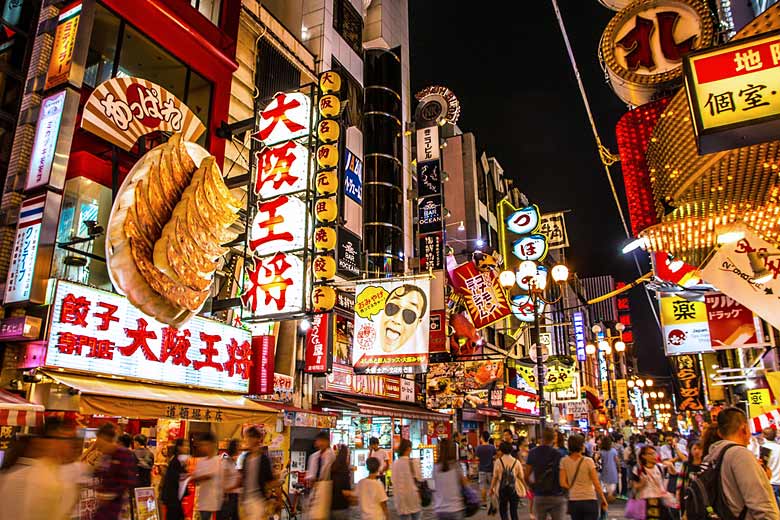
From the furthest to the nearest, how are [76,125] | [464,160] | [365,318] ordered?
[464,160] < [365,318] < [76,125]

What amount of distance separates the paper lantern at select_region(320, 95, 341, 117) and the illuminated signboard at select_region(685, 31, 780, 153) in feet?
37.3

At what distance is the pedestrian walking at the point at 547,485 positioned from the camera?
29.1 feet

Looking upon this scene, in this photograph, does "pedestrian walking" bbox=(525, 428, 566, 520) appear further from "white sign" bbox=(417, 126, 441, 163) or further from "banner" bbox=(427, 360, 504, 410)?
"white sign" bbox=(417, 126, 441, 163)

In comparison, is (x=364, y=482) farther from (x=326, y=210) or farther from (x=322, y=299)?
(x=326, y=210)

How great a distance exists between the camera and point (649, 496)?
9.06 m

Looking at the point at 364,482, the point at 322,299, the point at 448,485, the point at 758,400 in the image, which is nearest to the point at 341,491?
the point at 364,482

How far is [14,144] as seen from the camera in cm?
1157

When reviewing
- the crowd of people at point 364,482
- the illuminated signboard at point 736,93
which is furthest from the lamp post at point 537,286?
the illuminated signboard at point 736,93

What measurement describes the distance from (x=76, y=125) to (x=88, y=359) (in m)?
5.21

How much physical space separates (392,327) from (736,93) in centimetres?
1238

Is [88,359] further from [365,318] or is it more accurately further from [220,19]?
[220,19]

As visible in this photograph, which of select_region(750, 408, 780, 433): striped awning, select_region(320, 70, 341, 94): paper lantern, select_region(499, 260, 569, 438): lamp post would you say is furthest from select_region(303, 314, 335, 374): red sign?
select_region(750, 408, 780, 433): striped awning

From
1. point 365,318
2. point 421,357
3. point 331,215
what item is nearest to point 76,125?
point 331,215

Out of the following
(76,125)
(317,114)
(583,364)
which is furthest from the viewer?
(583,364)
